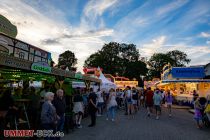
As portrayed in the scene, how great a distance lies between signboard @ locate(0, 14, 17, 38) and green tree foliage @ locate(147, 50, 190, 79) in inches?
3657

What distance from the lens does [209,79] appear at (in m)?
29.0

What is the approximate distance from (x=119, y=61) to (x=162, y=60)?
22661mm

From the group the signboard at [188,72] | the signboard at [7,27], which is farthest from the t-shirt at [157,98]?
the signboard at [188,72]

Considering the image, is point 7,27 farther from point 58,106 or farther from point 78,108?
point 58,106

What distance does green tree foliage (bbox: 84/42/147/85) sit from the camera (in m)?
92.5

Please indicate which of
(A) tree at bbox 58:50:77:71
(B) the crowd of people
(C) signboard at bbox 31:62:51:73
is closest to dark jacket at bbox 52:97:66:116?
(B) the crowd of people

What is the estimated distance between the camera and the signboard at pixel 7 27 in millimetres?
16578

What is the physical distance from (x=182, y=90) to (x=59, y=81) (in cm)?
2711

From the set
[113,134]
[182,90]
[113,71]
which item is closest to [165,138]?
[113,134]

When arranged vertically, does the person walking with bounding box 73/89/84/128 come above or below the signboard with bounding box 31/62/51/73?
below

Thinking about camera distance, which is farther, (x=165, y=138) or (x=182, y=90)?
(x=182, y=90)

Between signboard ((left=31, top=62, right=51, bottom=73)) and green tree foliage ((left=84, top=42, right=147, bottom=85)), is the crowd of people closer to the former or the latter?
signboard ((left=31, top=62, right=51, bottom=73))

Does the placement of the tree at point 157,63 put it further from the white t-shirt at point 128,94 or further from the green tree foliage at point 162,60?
the white t-shirt at point 128,94

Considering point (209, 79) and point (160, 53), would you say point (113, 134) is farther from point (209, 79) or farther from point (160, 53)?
point (160, 53)
